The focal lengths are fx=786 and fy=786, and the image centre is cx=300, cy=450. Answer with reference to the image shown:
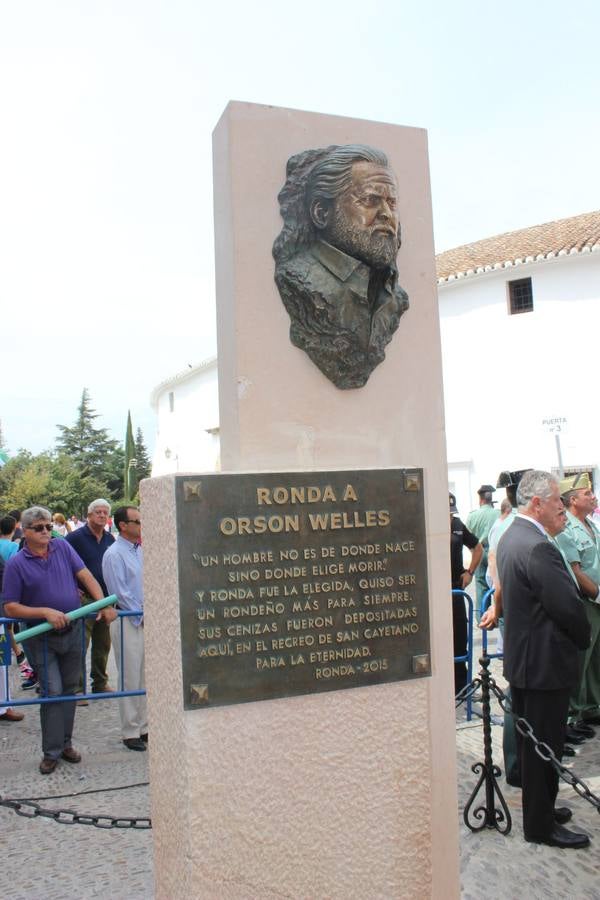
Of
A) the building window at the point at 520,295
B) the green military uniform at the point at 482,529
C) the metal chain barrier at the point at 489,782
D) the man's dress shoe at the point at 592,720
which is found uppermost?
the building window at the point at 520,295

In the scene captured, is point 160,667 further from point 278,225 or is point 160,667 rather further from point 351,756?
point 278,225

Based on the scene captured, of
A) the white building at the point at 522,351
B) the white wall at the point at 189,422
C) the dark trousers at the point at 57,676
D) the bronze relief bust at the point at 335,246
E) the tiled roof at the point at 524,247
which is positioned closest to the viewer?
the bronze relief bust at the point at 335,246

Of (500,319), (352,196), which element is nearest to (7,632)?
(352,196)

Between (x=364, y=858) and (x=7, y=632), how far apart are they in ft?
12.4

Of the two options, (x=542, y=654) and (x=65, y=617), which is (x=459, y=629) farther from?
(x=65, y=617)

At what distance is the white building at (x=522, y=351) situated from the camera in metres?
22.2

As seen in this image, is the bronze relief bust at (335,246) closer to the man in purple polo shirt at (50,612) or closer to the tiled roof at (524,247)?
the man in purple polo shirt at (50,612)

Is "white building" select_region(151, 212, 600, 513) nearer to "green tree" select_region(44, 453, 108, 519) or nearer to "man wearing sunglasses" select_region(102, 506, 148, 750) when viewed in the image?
"man wearing sunglasses" select_region(102, 506, 148, 750)

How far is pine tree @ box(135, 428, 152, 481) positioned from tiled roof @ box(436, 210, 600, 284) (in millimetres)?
36340

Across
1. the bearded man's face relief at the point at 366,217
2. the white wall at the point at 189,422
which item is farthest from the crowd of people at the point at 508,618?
the white wall at the point at 189,422

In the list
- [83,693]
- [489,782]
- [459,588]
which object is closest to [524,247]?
[459,588]

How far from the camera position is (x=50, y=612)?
5.36m

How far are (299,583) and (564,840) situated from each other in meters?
2.22

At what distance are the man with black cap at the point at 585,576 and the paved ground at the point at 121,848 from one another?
1.82 ft
